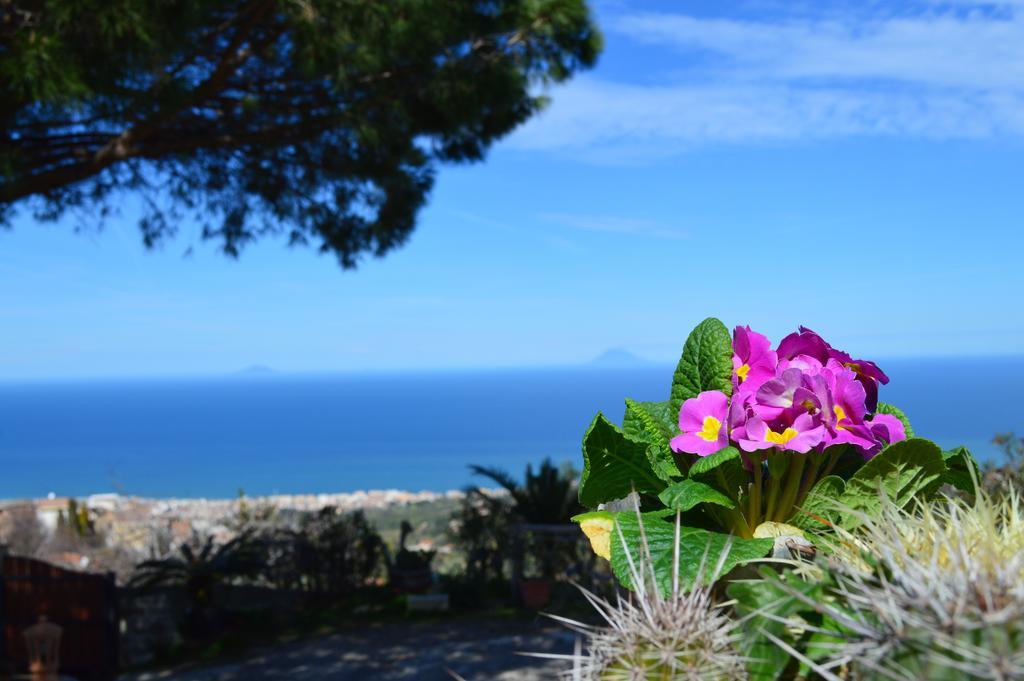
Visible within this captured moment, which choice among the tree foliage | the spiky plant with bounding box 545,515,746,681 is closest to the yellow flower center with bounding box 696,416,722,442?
the spiky plant with bounding box 545,515,746,681

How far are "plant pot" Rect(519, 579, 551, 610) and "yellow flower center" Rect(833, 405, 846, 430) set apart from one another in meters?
8.13

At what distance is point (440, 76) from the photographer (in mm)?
5414

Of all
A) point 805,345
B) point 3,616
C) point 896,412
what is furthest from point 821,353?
point 3,616

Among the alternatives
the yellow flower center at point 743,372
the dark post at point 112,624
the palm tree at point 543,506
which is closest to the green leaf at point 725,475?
the yellow flower center at point 743,372

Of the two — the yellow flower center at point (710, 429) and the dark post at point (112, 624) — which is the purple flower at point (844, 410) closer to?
the yellow flower center at point (710, 429)

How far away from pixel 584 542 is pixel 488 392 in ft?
578

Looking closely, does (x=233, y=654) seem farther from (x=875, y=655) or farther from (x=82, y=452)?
(x=82, y=452)

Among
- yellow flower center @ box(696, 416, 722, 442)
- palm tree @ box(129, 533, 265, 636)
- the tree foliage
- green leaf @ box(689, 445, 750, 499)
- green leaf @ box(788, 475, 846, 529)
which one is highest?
the tree foliage

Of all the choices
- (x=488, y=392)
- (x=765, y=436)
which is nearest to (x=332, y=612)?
(x=765, y=436)

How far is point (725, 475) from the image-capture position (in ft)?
3.34

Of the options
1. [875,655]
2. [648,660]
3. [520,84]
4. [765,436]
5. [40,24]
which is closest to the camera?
[875,655]

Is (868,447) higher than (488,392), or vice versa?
(488,392)

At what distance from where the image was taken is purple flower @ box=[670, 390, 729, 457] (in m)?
1.01

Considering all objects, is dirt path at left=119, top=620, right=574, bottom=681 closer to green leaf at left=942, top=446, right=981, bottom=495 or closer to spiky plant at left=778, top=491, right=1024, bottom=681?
green leaf at left=942, top=446, right=981, bottom=495
